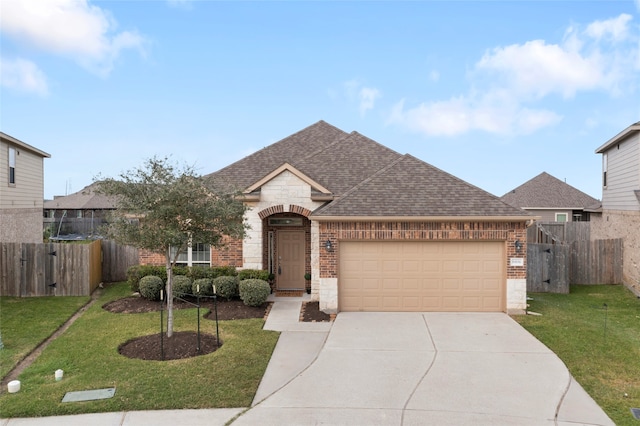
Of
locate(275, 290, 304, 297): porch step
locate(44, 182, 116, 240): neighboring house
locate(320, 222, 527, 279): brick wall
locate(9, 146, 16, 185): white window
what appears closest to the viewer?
locate(320, 222, 527, 279): brick wall

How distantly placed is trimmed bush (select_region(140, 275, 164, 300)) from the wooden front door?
155 inches

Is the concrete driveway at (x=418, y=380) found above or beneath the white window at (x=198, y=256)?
beneath

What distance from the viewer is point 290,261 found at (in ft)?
51.4

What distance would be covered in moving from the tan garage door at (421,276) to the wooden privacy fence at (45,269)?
882cm

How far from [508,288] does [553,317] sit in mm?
1408

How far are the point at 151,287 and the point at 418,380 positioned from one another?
9.40m

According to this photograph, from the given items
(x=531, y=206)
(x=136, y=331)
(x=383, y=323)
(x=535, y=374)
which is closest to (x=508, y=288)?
(x=383, y=323)

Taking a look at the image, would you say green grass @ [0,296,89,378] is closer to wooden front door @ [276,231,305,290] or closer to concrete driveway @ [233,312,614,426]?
concrete driveway @ [233,312,614,426]

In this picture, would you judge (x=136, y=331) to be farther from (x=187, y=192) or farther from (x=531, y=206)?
(x=531, y=206)

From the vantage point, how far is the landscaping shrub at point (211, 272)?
14.3 meters

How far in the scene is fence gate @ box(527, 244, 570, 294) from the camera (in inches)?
631

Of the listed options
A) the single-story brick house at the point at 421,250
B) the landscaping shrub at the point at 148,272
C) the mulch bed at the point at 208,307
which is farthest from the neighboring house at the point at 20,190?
Result: the single-story brick house at the point at 421,250

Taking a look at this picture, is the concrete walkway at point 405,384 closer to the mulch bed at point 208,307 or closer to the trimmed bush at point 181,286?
the mulch bed at point 208,307

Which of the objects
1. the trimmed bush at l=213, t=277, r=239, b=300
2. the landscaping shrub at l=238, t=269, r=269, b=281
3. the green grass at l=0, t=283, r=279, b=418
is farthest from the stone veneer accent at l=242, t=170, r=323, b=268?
the green grass at l=0, t=283, r=279, b=418
